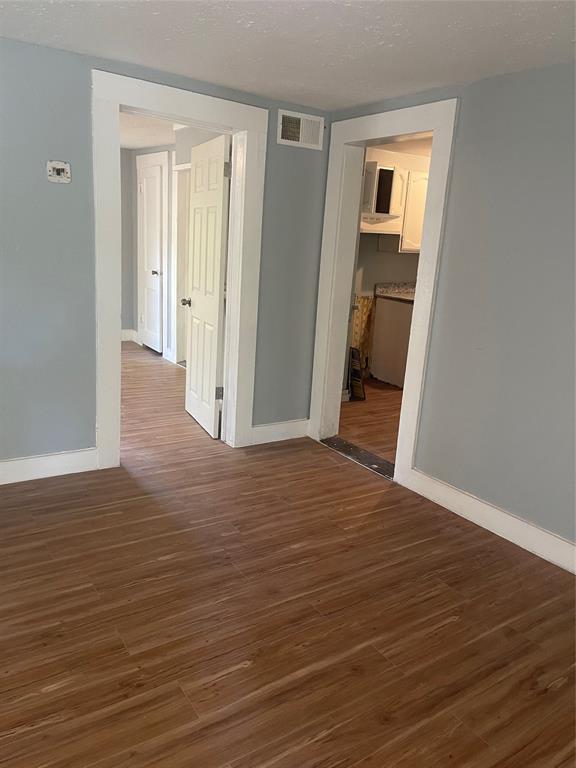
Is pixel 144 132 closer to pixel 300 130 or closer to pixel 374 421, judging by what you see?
pixel 300 130

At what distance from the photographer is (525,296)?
2.84 m

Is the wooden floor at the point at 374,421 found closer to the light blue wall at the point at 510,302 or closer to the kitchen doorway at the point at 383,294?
the kitchen doorway at the point at 383,294

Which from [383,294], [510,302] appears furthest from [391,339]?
[510,302]

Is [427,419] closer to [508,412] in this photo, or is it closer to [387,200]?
[508,412]

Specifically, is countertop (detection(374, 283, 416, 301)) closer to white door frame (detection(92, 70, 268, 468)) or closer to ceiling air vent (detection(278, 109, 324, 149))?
ceiling air vent (detection(278, 109, 324, 149))

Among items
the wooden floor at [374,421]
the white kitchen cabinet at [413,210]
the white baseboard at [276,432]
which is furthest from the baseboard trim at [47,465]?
the white kitchen cabinet at [413,210]

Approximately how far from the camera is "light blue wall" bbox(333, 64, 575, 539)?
268 cm

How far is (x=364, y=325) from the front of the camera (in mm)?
6129

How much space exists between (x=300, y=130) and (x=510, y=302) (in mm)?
1860

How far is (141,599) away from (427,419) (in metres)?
1.94

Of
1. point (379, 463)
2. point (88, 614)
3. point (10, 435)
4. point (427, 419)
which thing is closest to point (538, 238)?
point (427, 419)

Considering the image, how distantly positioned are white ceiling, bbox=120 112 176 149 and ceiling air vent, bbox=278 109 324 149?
4.40 feet

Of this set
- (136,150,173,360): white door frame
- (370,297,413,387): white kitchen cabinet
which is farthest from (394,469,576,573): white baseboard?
(136,150,173,360): white door frame

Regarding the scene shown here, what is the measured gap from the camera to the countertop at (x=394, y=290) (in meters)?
6.03
